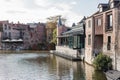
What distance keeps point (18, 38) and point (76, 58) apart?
6720cm

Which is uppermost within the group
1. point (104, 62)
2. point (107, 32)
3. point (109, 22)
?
point (109, 22)

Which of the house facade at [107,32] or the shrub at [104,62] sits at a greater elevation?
the house facade at [107,32]

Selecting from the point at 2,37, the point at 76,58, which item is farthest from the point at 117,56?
the point at 2,37

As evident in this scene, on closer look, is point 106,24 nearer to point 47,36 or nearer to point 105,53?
point 105,53

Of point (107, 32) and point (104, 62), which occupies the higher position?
point (107, 32)

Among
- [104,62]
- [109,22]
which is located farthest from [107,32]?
[104,62]

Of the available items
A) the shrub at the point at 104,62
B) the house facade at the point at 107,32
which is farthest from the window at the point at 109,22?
the shrub at the point at 104,62

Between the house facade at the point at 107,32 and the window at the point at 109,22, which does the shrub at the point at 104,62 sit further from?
the window at the point at 109,22

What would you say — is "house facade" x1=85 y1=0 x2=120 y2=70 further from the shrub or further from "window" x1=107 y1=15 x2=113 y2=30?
the shrub

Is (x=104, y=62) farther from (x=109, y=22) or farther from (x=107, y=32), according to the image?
(x=109, y=22)

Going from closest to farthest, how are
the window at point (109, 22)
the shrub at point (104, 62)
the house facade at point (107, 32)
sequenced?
the house facade at point (107, 32), the shrub at point (104, 62), the window at point (109, 22)

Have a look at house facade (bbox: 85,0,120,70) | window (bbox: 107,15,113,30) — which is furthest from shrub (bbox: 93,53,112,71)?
window (bbox: 107,15,113,30)

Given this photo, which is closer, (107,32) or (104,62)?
(104,62)

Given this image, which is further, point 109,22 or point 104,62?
point 109,22
